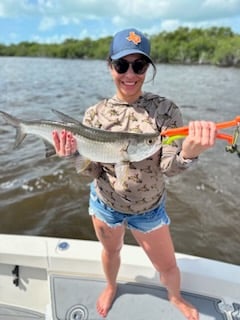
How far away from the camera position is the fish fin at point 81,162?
2.62m

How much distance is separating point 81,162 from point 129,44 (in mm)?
791

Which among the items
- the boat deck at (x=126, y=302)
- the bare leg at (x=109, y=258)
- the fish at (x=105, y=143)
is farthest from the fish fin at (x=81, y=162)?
the boat deck at (x=126, y=302)

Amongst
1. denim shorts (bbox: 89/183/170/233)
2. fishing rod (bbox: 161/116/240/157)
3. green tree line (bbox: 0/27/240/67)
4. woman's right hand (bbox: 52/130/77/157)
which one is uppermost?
fishing rod (bbox: 161/116/240/157)

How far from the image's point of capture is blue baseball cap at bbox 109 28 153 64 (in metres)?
2.52

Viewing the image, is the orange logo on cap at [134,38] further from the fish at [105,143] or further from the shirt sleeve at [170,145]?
the fish at [105,143]

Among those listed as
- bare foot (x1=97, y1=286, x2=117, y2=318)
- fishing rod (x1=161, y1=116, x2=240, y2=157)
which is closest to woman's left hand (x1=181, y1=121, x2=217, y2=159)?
fishing rod (x1=161, y1=116, x2=240, y2=157)

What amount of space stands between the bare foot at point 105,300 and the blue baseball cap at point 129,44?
5.76ft

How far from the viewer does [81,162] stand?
8.71 ft

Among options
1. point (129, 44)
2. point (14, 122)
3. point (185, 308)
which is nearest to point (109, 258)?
point (185, 308)

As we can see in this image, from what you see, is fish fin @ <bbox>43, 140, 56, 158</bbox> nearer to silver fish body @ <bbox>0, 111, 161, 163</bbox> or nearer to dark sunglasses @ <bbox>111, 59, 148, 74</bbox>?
silver fish body @ <bbox>0, 111, 161, 163</bbox>

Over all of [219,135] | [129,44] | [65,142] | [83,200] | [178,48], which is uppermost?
[129,44]

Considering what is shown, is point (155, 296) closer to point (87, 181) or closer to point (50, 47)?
point (87, 181)

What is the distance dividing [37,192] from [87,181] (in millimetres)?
949

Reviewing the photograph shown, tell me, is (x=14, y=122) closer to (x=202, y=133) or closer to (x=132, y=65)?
(x=132, y=65)
